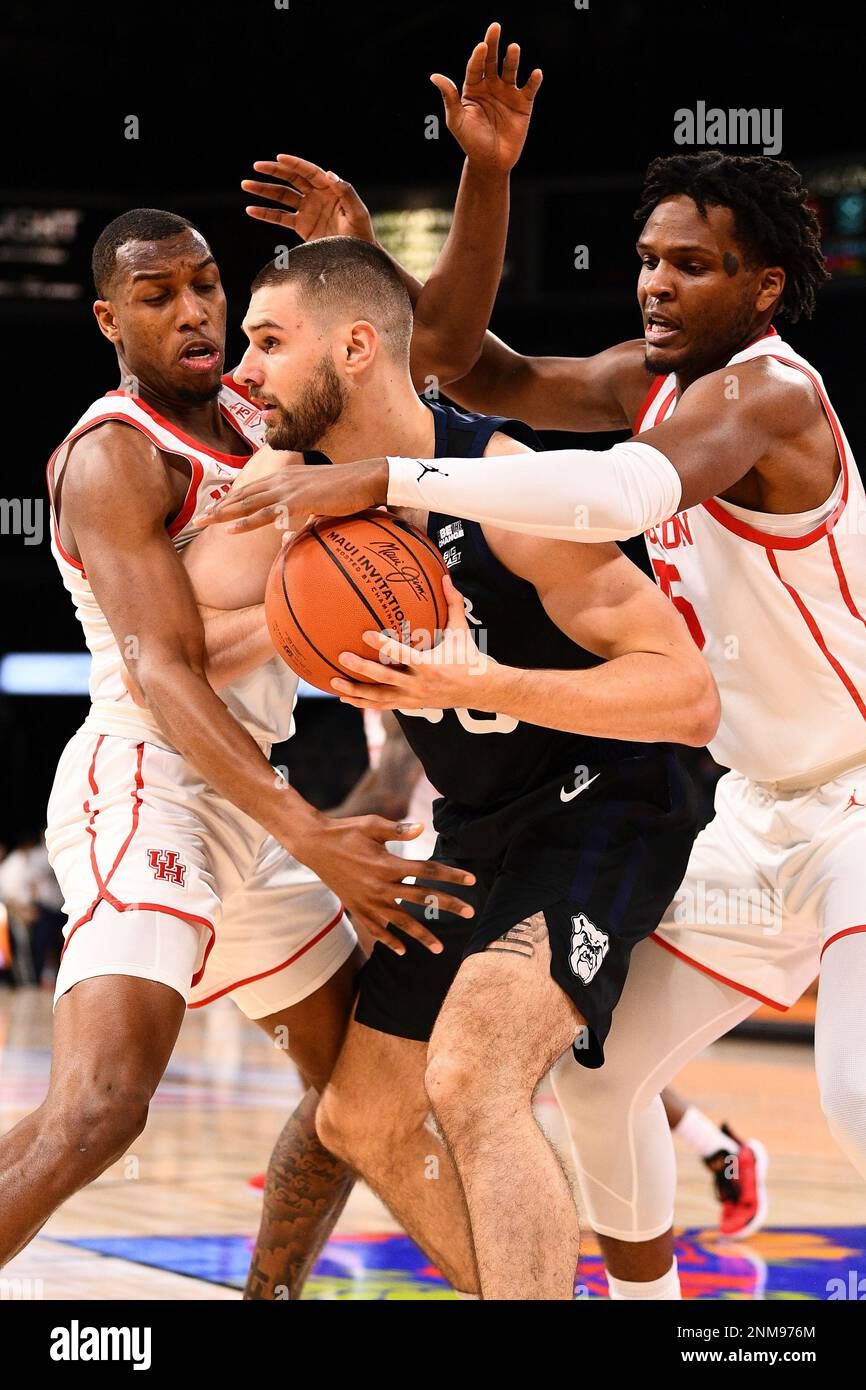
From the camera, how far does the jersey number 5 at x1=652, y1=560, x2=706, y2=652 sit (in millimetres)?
3596

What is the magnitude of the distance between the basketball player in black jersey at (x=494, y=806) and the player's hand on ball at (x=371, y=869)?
0.08 meters

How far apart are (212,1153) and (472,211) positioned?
157 inches

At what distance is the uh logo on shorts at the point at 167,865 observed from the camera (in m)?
3.34

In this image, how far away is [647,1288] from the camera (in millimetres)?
3609

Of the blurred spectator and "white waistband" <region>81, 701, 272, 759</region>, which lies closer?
"white waistband" <region>81, 701, 272, 759</region>

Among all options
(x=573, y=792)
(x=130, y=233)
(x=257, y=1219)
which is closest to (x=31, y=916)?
(x=257, y=1219)

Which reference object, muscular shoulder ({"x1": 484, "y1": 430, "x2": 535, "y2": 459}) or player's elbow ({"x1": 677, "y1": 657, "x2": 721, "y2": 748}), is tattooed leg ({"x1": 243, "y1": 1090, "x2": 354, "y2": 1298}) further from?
muscular shoulder ({"x1": 484, "y1": 430, "x2": 535, "y2": 459})

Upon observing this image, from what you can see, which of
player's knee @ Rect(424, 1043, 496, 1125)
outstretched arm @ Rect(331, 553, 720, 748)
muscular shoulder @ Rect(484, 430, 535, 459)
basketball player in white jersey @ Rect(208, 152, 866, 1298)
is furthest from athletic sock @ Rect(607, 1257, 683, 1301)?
muscular shoulder @ Rect(484, 430, 535, 459)

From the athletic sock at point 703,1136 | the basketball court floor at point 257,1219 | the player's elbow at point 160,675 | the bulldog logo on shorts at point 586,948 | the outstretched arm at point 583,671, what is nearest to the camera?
the outstretched arm at point 583,671

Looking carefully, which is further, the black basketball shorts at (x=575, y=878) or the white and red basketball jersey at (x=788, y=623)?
the white and red basketball jersey at (x=788, y=623)

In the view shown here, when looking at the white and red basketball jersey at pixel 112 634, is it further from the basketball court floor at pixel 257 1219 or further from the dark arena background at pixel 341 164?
the dark arena background at pixel 341 164

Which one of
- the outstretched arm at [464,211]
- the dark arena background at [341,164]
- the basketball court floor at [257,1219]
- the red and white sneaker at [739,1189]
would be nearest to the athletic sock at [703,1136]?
the red and white sneaker at [739,1189]

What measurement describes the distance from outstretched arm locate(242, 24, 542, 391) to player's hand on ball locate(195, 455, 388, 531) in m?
1.11
